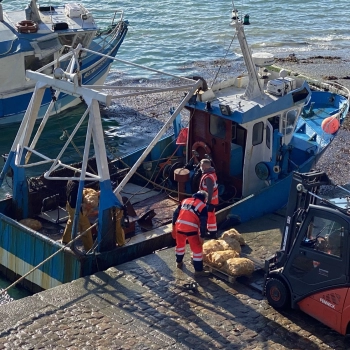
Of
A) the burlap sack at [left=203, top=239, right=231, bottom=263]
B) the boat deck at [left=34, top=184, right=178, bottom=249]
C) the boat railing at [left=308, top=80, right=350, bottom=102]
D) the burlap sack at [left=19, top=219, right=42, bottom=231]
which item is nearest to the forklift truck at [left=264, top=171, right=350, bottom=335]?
the burlap sack at [left=203, top=239, right=231, bottom=263]

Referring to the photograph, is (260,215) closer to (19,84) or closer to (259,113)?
(259,113)

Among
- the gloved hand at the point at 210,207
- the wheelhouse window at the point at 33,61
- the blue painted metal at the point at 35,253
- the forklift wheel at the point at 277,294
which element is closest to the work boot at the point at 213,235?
the gloved hand at the point at 210,207

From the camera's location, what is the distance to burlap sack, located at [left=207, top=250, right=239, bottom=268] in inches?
418

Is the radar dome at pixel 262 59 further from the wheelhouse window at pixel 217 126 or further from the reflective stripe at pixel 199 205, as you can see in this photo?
the reflective stripe at pixel 199 205

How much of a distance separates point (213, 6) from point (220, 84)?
23.6 m

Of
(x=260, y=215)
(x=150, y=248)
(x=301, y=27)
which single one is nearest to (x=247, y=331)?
(x=150, y=248)

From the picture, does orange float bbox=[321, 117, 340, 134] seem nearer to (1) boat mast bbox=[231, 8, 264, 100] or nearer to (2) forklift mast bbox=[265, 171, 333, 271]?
(1) boat mast bbox=[231, 8, 264, 100]

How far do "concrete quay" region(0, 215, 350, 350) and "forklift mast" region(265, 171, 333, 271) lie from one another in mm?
875

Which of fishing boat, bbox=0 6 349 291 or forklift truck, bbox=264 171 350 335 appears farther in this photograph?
fishing boat, bbox=0 6 349 291

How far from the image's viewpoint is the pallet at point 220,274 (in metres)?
10.5

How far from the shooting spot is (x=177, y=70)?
26.0m

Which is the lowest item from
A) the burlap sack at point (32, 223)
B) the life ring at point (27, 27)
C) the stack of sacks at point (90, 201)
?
the burlap sack at point (32, 223)

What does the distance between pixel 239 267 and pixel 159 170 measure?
3879 millimetres

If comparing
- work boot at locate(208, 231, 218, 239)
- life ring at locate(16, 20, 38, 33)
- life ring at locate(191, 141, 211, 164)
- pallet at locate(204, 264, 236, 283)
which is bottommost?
pallet at locate(204, 264, 236, 283)
